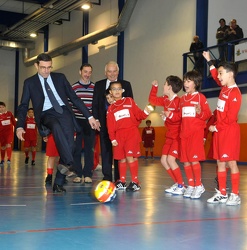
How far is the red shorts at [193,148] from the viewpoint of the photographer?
5938 millimetres

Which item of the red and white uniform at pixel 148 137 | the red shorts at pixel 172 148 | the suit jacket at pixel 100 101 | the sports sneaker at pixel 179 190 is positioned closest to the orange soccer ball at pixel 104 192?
the sports sneaker at pixel 179 190

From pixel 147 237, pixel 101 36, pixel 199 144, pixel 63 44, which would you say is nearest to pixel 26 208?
pixel 147 237

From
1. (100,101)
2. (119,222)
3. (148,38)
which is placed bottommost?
(119,222)

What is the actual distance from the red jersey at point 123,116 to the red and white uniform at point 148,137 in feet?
43.6

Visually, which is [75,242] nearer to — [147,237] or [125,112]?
[147,237]

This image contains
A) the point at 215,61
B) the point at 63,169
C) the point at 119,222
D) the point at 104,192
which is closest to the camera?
the point at 119,222

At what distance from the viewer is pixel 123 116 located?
265 inches

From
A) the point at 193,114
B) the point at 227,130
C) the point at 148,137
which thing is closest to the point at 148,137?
the point at 148,137

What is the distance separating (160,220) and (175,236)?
2.19ft

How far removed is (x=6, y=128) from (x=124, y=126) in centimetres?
865

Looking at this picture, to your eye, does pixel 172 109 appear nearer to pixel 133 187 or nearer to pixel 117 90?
pixel 117 90

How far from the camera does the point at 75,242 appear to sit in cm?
323

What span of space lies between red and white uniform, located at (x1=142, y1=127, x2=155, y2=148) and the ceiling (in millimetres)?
7105

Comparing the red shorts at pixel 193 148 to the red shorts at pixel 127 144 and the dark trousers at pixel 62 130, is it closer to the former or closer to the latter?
the red shorts at pixel 127 144
